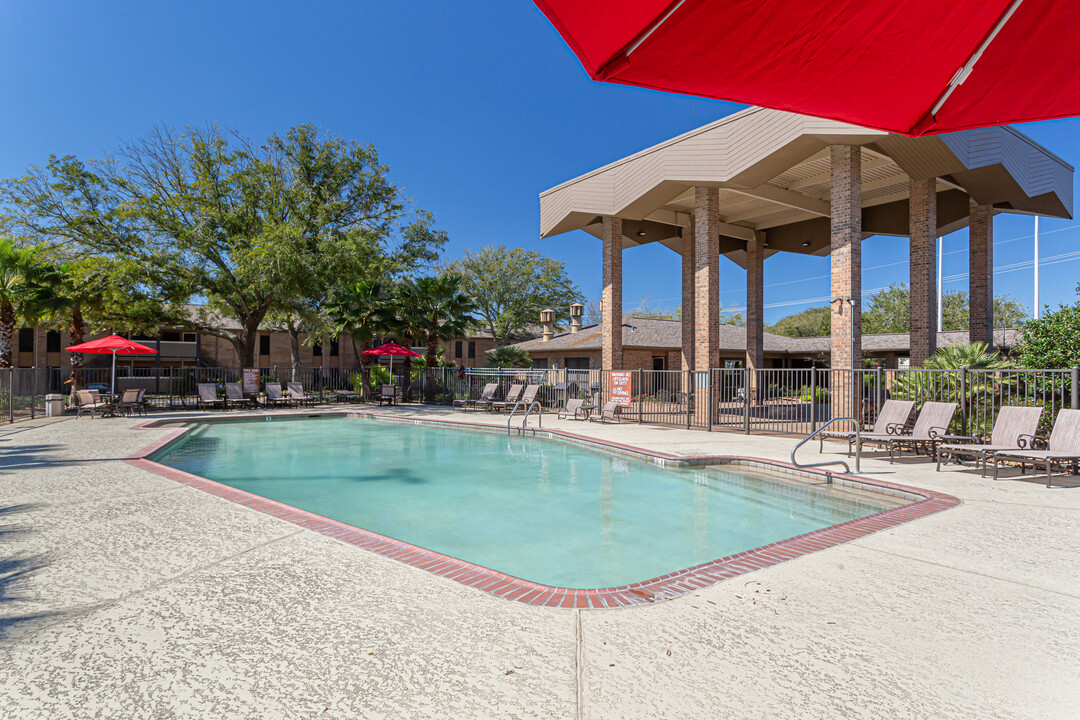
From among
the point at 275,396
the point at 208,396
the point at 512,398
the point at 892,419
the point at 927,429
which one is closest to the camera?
the point at 927,429

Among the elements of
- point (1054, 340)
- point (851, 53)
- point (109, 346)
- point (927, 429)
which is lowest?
point (927, 429)

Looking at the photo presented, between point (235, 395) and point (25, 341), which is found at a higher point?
point (25, 341)

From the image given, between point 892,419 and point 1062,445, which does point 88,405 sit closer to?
point 892,419

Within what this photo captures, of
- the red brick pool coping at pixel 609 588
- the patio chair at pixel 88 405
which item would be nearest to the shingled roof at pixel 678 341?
the patio chair at pixel 88 405

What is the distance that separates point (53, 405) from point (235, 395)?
16.5 ft

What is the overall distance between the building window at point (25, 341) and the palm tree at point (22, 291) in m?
22.0

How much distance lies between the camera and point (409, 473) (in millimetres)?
9438

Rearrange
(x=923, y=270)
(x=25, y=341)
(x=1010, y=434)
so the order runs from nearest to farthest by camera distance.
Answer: (x=1010, y=434), (x=923, y=270), (x=25, y=341)

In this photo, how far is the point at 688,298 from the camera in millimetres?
22078

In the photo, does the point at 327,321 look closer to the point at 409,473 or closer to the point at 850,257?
the point at 409,473

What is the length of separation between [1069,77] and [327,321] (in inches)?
1127

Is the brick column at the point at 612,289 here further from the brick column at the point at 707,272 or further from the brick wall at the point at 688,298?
the brick column at the point at 707,272

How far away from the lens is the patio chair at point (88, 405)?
54.0 ft

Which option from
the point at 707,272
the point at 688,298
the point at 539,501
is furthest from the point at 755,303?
the point at 539,501
